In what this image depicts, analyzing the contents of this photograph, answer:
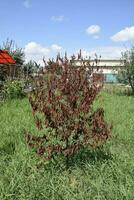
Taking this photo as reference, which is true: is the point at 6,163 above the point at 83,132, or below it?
below

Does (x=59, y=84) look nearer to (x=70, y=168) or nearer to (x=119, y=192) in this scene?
(x=70, y=168)

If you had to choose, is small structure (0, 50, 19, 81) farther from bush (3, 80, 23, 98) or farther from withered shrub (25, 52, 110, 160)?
withered shrub (25, 52, 110, 160)

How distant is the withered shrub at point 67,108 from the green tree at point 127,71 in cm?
2947

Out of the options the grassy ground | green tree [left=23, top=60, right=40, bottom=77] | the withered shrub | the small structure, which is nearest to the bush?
green tree [left=23, top=60, right=40, bottom=77]

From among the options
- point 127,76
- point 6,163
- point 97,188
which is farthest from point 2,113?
point 127,76

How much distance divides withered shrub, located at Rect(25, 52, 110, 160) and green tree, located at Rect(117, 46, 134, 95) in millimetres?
29470

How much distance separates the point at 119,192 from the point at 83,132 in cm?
176

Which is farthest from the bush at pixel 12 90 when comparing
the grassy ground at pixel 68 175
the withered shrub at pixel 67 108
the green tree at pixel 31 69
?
the withered shrub at pixel 67 108

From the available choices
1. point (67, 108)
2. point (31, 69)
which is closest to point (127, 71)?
point (31, 69)

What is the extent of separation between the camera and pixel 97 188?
229 inches

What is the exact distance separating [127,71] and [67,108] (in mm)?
30209

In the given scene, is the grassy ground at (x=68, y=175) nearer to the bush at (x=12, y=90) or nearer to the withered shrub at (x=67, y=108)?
the withered shrub at (x=67, y=108)

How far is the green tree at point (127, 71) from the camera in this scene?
36531 millimetres

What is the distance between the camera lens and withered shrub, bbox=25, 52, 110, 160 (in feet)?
23.1
